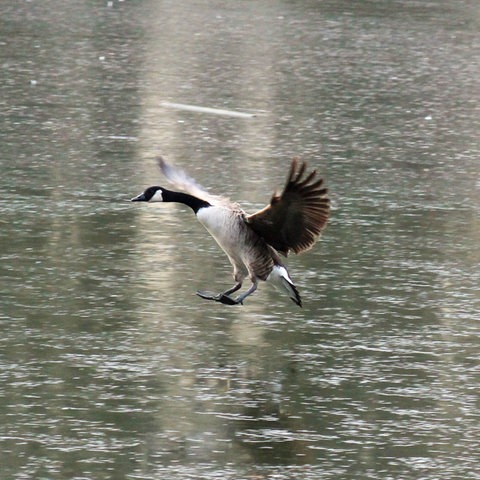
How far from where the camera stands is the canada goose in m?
6.60

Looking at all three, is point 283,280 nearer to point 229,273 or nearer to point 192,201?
point 192,201

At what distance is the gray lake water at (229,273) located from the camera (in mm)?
5406

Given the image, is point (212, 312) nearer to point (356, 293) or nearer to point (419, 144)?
point (356, 293)

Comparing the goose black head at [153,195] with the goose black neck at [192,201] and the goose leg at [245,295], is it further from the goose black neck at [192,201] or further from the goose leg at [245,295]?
the goose leg at [245,295]

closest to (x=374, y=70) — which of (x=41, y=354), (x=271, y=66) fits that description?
(x=271, y=66)

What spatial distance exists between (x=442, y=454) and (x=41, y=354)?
1935 mm

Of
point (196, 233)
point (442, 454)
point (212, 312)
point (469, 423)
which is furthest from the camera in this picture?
point (196, 233)

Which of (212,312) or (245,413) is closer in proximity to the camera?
(245,413)

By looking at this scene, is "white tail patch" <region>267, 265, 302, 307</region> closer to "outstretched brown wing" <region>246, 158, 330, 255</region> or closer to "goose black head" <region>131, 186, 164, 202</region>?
"outstretched brown wing" <region>246, 158, 330, 255</region>

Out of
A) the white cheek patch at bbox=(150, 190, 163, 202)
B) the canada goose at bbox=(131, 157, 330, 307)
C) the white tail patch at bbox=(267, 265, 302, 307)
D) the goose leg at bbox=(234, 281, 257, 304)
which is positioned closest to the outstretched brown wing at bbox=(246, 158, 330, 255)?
the canada goose at bbox=(131, 157, 330, 307)

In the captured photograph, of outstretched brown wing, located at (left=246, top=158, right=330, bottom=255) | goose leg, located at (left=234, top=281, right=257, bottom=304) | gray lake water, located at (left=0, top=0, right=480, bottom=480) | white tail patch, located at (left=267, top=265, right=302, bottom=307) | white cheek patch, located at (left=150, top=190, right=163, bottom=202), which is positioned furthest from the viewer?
white cheek patch, located at (left=150, top=190, right=163, bottom=202)

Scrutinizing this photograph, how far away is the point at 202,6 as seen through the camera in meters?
19.9

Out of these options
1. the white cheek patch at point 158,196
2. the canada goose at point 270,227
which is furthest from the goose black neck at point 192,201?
the white cheek patch at point 158,196

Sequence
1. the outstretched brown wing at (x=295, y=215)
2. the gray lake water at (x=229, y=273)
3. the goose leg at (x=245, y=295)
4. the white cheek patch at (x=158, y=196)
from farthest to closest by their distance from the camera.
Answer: the white cheek patch at (x=158, y=196) → the goose leg at (x=245, y=295) → the outstretched brown wing at (x=295, y=215) → the gray lake water at (x=229, y=273)
